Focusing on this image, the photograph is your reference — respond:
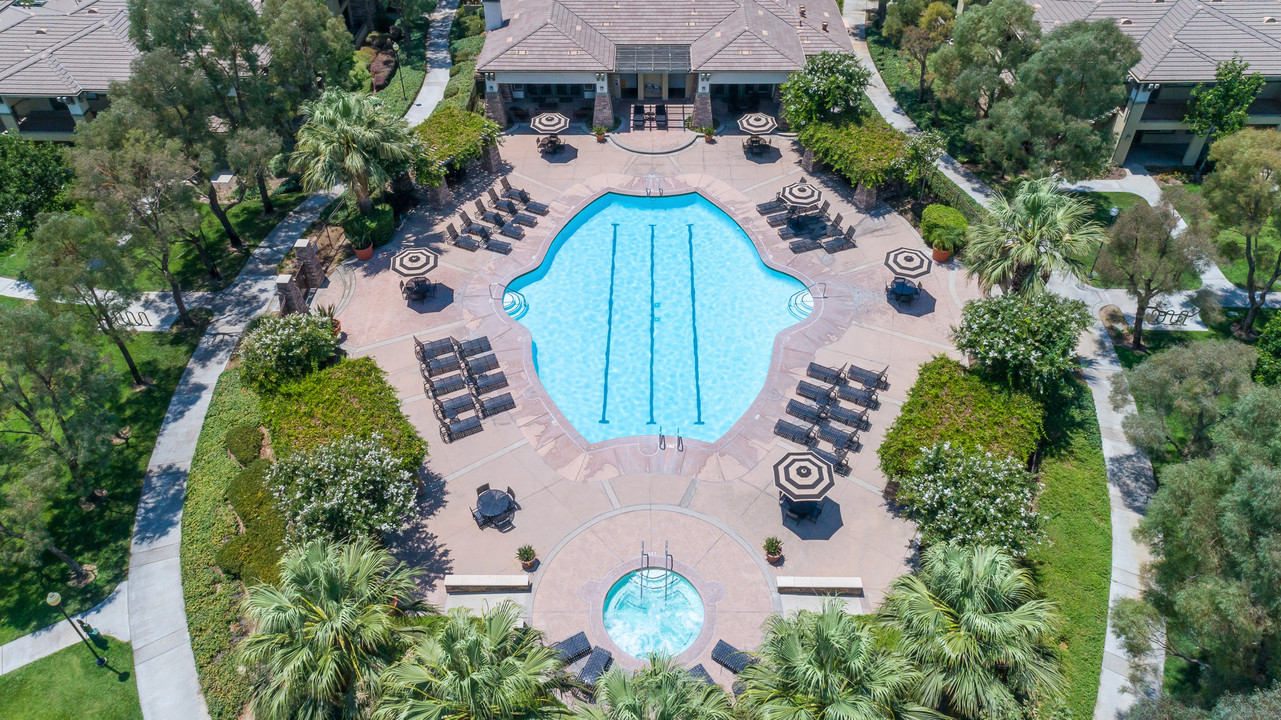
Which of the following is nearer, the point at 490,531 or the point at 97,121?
the point at 490,531

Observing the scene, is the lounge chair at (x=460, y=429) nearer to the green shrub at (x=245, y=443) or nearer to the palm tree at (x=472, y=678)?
the green shrub at (x=245, y=443)

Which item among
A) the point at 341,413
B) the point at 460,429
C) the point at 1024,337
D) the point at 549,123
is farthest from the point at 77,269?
the point at 1024,337

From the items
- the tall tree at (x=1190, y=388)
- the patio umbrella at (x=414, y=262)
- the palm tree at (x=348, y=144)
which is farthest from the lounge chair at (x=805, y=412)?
the palm tree at (x=348, y=144)

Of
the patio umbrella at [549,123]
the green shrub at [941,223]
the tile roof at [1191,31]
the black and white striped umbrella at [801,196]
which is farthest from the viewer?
the patio umbrella at [549,123]

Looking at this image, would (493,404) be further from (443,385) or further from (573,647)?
(573,647)

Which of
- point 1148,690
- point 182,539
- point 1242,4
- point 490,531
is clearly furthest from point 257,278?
point 1242,4

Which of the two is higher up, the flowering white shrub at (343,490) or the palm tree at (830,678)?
the palm tree at (830,678)

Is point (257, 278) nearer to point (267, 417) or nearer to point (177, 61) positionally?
point (177, 61)
